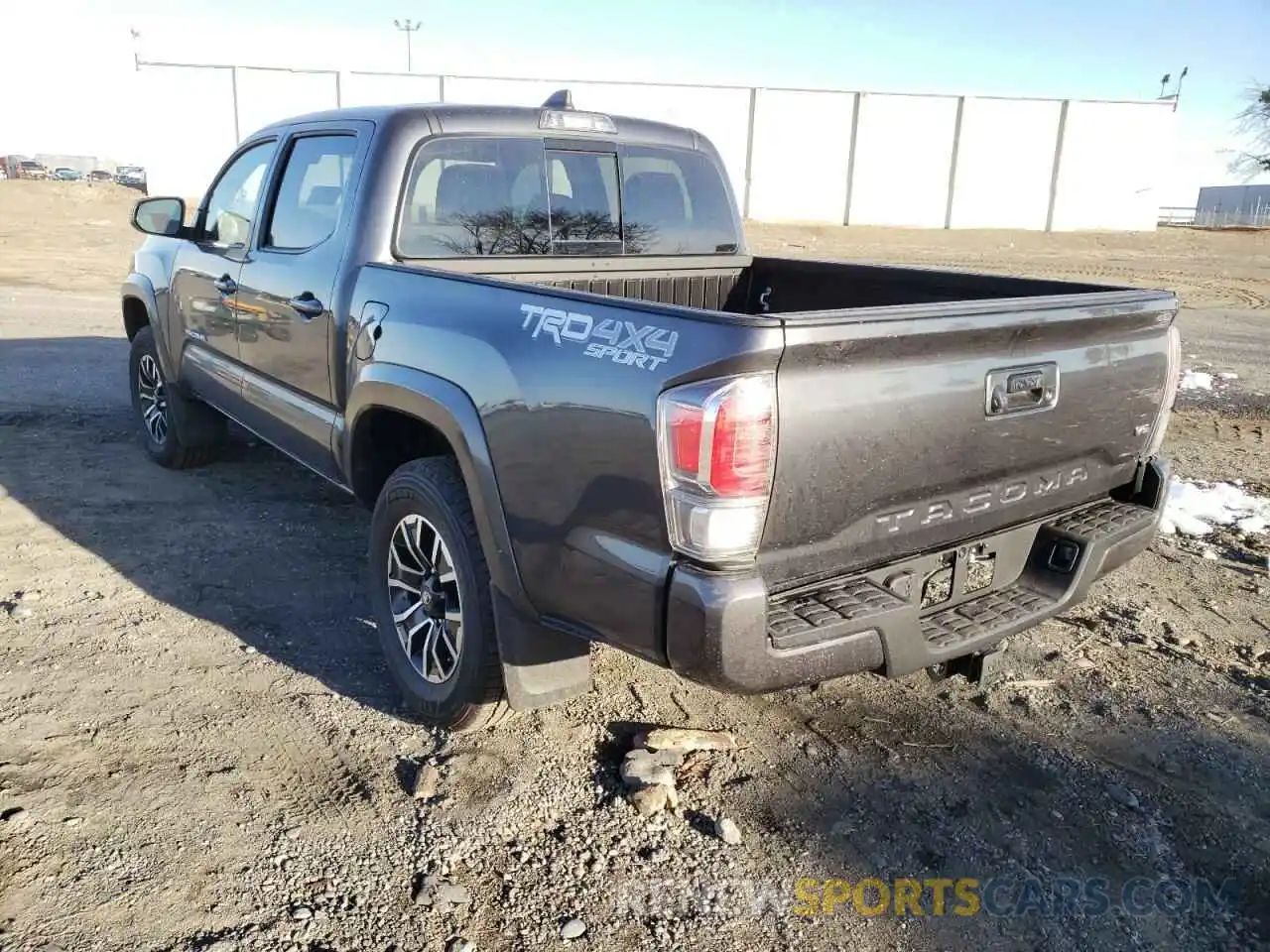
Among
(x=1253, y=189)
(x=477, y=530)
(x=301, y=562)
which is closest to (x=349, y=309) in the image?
(x=477, y=530)

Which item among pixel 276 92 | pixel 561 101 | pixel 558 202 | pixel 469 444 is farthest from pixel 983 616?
pixel 276 92

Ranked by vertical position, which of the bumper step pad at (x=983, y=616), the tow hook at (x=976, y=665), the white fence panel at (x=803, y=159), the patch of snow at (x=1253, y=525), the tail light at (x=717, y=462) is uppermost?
the white fence panel at (x=803, y=159)

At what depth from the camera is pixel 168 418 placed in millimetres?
5770

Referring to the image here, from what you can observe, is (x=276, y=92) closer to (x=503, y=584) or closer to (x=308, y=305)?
(x=308, y=305)

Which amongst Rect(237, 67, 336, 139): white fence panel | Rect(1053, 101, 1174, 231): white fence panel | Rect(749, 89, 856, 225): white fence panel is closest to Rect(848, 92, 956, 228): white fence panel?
Rect(749, 89, 856, 225): white fence panel

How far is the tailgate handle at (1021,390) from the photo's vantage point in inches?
104

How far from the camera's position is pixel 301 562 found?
4645 millimetres

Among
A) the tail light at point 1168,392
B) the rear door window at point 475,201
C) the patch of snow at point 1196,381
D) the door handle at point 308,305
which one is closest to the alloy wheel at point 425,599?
the door handle at point 308,305

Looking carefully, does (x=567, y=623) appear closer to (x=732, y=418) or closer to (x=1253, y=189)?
(x=732, y=418)

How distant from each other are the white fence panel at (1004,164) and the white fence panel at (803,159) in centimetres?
458

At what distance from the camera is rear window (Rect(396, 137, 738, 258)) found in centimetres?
374

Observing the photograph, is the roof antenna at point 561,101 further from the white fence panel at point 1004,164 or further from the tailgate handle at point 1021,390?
the white fence panel at point 1004,164

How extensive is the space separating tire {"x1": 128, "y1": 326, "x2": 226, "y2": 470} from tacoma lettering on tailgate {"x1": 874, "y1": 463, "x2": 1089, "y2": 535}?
446cm

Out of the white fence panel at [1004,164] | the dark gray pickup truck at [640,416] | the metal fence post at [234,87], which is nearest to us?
the dark gray pickup truck at [640,416]
